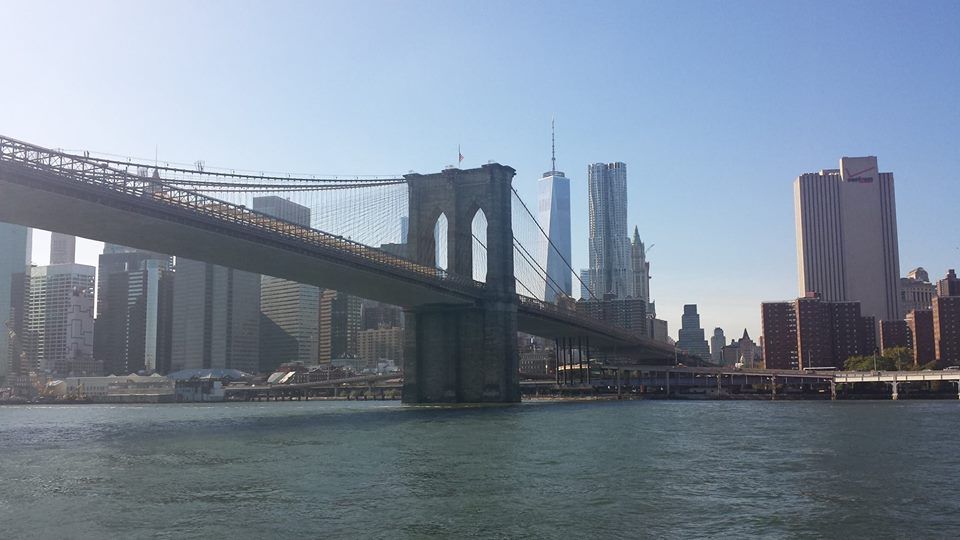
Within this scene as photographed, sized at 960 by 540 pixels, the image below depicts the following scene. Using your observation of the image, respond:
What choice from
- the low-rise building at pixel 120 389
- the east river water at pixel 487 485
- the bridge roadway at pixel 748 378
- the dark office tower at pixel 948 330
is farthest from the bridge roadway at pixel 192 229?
the dark office tower at pixel 948 330

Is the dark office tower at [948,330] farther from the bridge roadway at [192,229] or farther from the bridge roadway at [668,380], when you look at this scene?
the bridge roadway at [192,229]

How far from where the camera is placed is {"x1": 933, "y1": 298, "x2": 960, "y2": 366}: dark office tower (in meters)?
187

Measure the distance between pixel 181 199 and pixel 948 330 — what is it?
174637 millimetres

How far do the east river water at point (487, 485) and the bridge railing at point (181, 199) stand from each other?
13.1m

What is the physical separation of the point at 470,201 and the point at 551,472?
58.3 m

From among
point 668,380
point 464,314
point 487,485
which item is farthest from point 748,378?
point 487,485

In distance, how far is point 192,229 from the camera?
178 feet

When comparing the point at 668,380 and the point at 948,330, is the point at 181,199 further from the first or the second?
the point at 948,330

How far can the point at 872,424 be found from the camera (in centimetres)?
5838

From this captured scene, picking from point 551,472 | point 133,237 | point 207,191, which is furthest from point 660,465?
point 207,191

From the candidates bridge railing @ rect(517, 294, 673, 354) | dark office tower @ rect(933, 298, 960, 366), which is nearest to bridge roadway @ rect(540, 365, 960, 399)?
bridge railing @ rect(517, 294, 673, 354)

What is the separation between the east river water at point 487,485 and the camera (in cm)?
2173

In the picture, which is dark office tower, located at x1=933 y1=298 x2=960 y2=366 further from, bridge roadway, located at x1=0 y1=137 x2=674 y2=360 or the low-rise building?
the low-rise building

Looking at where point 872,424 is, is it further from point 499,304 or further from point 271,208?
point 271,208
